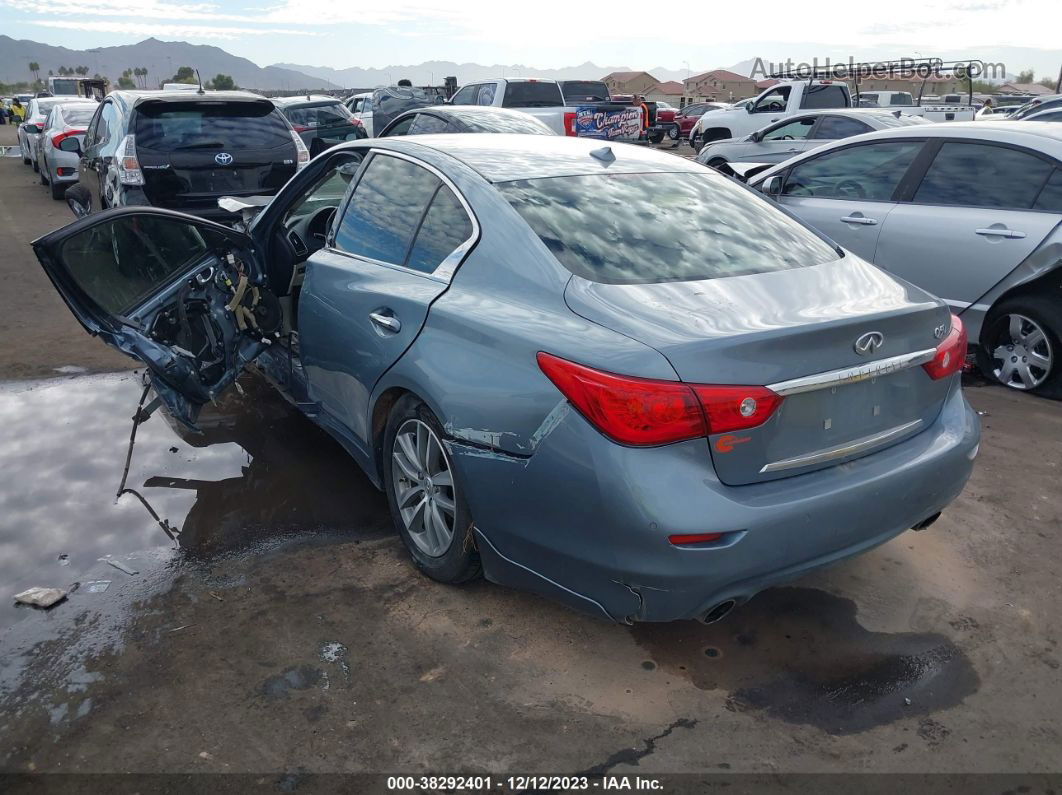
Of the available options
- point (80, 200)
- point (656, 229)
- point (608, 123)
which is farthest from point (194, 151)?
point (608, 123)

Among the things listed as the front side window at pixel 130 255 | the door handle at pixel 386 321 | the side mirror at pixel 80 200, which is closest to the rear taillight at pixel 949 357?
the door handle at pixel 386 321

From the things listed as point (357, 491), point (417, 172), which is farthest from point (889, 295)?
point (357, 491)

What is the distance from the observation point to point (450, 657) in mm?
3098

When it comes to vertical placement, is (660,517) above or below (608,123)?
below

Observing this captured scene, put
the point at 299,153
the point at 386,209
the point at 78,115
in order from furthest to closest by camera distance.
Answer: the point at 78,115, the point at 299,153, the point at 386,209

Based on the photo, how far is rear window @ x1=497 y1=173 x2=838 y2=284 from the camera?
3.14m

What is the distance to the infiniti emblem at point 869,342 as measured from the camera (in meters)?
2.79

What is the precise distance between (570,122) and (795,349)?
14984 millimetres

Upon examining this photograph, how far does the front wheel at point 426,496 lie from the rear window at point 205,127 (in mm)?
6346

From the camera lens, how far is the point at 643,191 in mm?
3631

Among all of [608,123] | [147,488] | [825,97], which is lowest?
[147,488]

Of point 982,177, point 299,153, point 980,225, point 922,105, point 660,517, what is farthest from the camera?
point 922,105

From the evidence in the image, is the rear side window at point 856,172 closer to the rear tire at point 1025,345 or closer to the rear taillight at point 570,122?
the rear tire at point 1025,345

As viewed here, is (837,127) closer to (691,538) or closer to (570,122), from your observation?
(570,122)
